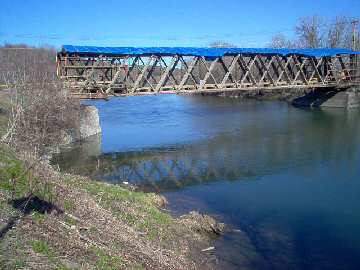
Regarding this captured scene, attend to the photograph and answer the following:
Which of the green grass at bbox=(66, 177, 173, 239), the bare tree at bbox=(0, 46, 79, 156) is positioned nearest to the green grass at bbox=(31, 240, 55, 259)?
the green grass at bbox=(66, 177, 173, 239)

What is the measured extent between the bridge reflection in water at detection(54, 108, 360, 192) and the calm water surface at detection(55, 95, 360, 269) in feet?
0.18

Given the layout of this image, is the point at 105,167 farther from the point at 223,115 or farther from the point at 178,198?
the point at 223,115

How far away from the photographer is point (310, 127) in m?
34.2

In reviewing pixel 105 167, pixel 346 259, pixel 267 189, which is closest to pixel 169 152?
pixel 105 167

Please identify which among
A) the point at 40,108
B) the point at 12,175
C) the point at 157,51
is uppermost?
the point at 157,51

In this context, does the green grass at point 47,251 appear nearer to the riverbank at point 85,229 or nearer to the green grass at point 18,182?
the riverbank at point 85,229

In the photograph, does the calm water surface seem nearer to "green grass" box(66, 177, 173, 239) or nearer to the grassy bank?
the grassy bank

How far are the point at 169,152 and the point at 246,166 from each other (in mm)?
5599

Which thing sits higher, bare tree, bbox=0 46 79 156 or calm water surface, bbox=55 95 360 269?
bare tree, bbox=0 46 79 156

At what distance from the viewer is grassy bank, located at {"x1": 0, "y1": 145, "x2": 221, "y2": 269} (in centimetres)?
626

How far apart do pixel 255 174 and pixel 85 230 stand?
12.9 metres

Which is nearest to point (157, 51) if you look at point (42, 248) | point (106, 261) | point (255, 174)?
point (255, 174)

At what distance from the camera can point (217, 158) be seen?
23047 millimetres

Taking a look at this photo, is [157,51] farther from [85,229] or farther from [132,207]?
[85,229]
